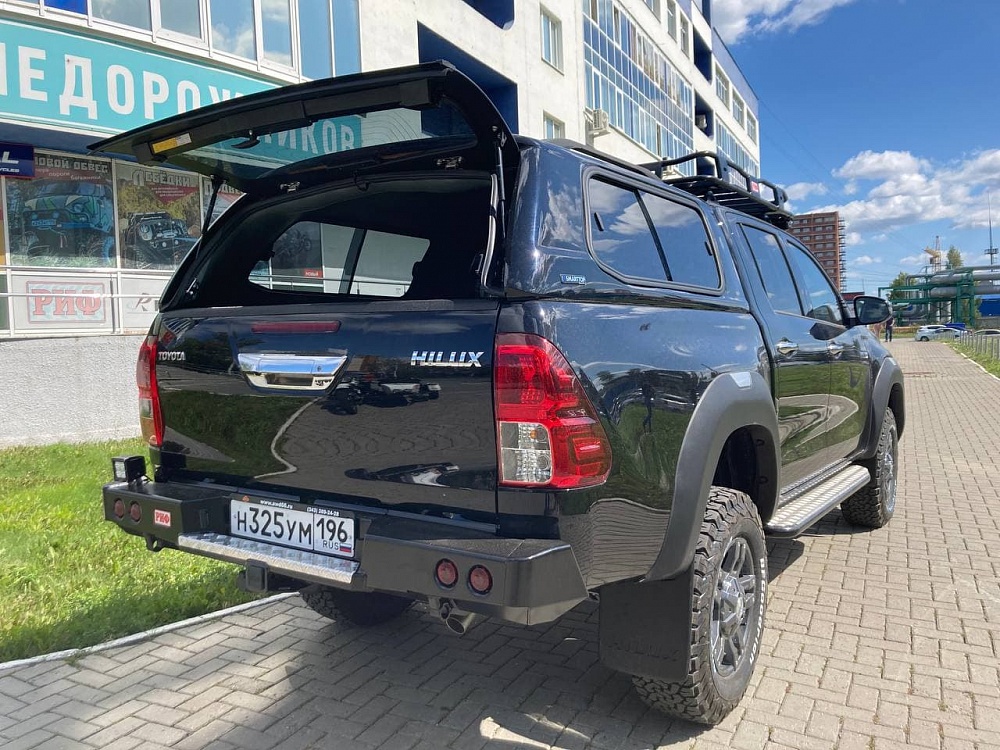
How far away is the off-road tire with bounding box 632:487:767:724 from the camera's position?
2537 mm

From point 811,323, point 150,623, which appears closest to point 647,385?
point 811,323

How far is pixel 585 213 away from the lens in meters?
2.53

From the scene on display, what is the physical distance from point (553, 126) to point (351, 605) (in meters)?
19.6

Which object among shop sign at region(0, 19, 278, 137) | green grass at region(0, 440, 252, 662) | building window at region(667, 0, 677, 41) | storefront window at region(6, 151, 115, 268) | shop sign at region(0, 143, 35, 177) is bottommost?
green grass at region(0, 440, 252, 662)

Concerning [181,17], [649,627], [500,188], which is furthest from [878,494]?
[181,17]

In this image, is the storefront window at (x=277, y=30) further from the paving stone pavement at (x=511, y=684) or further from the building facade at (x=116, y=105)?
the paving stone pavement at (x=511, y=684)

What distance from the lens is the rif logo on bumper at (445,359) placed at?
217cm

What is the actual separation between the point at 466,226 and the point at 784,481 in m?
1.91

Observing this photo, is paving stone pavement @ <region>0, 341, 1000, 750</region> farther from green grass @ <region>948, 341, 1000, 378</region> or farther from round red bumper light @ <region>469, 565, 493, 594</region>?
green grass @ <region>948, 341, 1000, 378</region>

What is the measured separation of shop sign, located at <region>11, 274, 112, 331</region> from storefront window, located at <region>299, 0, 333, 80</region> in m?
4.83

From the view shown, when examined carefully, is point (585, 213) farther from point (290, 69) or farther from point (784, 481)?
point (290, 69)

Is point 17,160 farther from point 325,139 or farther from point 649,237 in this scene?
point 649,237

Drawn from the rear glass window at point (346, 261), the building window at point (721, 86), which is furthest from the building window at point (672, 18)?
the rear glass window at point (346, 261)

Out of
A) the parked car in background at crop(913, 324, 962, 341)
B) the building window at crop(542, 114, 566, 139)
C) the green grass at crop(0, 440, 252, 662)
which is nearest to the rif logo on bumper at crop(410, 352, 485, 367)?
the green grass at crop(0, 440, 252, 662)
